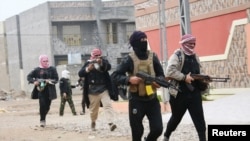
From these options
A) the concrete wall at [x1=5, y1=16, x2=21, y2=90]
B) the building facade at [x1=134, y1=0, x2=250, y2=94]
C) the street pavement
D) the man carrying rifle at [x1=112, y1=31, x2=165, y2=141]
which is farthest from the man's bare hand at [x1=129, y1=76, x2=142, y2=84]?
the concrete wall at [x1=5, y1=16, x2=21, y2=90]

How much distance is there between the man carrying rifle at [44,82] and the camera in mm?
13406

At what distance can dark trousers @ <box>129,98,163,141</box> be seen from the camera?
24.1 ft

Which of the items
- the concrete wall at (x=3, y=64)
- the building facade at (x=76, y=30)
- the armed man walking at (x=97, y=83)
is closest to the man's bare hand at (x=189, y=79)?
the armed man walking at (x=97, y=83)

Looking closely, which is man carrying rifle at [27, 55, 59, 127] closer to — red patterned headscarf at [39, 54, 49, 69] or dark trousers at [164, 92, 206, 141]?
red patterned headscarf at [39, 54, 49, 69]

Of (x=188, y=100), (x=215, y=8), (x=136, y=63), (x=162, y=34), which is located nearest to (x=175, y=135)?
(x=188, y=100)

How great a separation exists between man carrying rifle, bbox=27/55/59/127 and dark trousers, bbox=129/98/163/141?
6.26 metres

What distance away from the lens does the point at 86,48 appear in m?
50.5

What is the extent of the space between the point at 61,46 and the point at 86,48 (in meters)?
2.30

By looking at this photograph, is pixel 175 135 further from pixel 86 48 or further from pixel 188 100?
pixel 86 48

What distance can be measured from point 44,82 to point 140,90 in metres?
6.39

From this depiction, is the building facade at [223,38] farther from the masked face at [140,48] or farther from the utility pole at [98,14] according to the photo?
the utility pole at [98,14]

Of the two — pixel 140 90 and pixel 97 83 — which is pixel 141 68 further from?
pixel 97 83

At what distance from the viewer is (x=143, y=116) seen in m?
7.40

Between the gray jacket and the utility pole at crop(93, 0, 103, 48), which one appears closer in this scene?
the gray jacket
